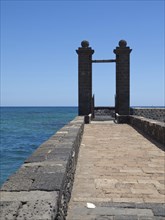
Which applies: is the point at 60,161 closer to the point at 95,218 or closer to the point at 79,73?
the point at 95,218

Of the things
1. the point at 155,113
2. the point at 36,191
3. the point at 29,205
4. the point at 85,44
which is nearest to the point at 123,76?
the point at 85,44

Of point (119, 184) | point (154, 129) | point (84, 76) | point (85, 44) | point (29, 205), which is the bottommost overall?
point (119, 184)

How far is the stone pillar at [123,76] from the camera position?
66.6 ft

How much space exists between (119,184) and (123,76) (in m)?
15.2

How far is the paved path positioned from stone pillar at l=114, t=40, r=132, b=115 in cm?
1100

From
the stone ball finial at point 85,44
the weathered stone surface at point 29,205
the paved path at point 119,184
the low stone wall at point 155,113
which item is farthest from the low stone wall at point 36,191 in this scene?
the low stone wall at point 155,113

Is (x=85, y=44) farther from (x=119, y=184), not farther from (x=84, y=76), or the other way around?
(x=119, y=184)

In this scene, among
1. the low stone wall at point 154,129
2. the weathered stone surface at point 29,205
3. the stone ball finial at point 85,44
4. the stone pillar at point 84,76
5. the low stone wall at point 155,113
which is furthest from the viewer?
the low stone wall at point 155,113

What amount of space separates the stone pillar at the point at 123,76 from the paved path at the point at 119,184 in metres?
11.0

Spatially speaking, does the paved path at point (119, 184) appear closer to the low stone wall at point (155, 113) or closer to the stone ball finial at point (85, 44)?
the stone ball finial at point (85, 44)

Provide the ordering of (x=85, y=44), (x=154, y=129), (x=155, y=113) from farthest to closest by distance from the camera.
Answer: (x=155, y=113) → (x=85, y=44) → (x=154, y=129)

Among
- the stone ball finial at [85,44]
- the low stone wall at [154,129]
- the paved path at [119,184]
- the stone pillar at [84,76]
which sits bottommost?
the paved path at [119,184]

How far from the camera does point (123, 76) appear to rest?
66.6ft

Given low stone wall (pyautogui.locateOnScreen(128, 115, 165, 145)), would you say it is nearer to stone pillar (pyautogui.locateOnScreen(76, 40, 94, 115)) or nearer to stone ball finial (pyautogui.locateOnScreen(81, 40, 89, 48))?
stone pillar (pyautogui.locateOnScreen(76, 40, 94, 115))
